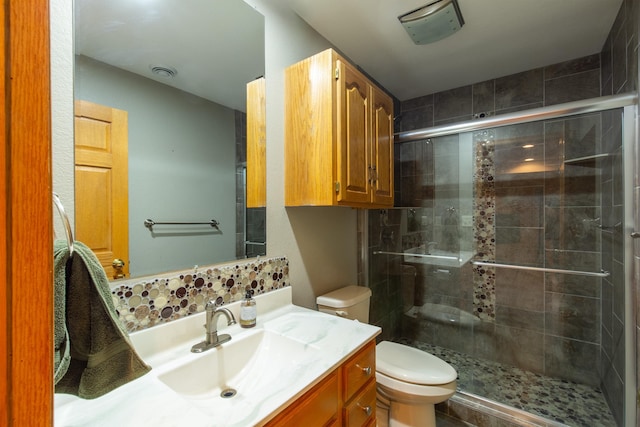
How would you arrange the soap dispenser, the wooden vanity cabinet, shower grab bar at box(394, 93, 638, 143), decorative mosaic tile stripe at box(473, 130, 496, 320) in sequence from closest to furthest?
the wooden vanity cabinet
the soap dispenser
shower grab bar at box(394, 93, 638, 143)
decorative mosaic tile stripe at box(473, 130, 496, 320)

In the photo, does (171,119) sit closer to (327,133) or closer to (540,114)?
(327,133)

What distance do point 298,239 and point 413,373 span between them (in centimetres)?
96

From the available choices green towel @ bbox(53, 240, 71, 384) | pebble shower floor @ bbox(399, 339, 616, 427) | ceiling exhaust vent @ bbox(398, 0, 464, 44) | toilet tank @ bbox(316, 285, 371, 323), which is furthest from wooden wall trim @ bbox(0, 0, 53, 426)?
pebble shower floor @ bbox(399, 339, 616, 427)

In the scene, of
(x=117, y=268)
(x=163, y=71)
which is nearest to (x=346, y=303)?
(x=117, y=268)

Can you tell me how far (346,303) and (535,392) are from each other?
1591 millimetres

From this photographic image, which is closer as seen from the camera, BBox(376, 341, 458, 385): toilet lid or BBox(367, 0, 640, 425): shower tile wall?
BBox(376, 341, 458, 385): toilet lid

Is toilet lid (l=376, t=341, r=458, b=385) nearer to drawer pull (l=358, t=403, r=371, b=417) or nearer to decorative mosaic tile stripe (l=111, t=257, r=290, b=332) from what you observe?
drawer pull (l=358, t=403, r=371, b=417)

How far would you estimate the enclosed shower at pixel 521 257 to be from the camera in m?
1.64

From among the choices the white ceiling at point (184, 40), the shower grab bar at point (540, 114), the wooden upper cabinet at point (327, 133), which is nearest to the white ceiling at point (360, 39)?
the white ceiling at point (184, 40)

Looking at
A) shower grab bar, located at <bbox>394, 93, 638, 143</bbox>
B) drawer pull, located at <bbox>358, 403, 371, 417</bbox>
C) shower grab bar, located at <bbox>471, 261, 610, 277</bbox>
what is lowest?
drawer pull, located at <bbox>358, 403, 371, 417</bbox>

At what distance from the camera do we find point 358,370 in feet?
3.32

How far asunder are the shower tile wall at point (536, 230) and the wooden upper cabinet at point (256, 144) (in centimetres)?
110

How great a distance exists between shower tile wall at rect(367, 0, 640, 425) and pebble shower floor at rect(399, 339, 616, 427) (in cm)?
11

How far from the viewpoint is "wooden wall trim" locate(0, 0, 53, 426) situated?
28 centimetres
